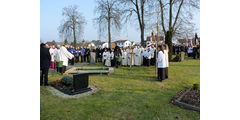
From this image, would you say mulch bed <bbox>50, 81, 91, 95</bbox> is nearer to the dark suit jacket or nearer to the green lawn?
the green lawn

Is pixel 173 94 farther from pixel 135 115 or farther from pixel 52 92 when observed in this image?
pixel 52 92

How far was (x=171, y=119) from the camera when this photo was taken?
4039 mm

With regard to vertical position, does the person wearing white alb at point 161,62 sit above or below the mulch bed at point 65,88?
above

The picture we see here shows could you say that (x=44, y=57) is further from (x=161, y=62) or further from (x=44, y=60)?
(x=161, y=62)

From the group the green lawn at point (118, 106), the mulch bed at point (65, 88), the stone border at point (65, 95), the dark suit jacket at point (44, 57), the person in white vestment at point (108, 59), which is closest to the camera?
the green lawn at point (118, 106)

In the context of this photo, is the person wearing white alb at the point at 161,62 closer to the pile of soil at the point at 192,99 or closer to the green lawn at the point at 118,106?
the green lawn at the point at 118,106

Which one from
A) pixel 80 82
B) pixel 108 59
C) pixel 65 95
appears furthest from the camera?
pixel 108 59

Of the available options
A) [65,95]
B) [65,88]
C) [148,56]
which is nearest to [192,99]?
[65,95]

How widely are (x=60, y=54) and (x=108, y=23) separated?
5328 millimetres

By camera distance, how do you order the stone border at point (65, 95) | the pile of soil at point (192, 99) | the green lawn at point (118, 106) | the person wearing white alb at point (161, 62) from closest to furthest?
the green lawn at point (118, 106)
the pile of soil at point (192, 99)
the stone border at point (65, 95)
the person wearing white alb at point (161, 62)

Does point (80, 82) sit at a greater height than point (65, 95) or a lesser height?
greater

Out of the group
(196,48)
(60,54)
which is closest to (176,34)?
(196,48)

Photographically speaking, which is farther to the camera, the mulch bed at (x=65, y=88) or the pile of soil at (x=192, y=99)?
the mulch bed at (x=65, y=88)

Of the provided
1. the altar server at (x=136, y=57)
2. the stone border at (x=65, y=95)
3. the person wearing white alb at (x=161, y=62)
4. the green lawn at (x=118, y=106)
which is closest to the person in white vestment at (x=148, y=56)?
the altar server at (x=136, y=57)
